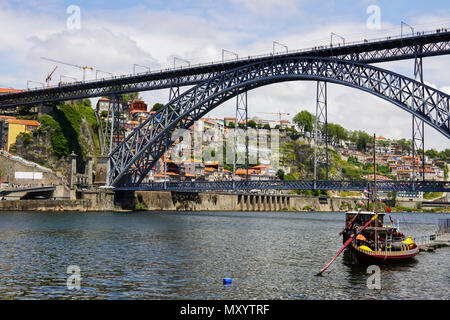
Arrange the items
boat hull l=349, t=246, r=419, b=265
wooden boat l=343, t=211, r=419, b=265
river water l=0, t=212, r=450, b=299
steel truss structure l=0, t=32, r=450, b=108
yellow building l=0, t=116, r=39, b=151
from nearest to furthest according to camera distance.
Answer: river water l=0, t=212, r=450, b=299, boat hull l=349, t=246, r=419, b=265, wooden boat l=343, t=211, r=419, b=265, steel truss structure l=0, t=32, r=450, b=108, yellow building l=0, t=116, r=39, b=151

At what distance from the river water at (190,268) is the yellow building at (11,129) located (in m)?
47.6

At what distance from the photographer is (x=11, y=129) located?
87.0 m

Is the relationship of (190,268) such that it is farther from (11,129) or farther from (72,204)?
(11,129)

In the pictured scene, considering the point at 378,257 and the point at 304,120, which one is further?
the point at 304,120

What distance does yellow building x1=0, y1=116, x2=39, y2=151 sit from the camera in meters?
86.7

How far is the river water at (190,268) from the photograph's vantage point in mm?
21297

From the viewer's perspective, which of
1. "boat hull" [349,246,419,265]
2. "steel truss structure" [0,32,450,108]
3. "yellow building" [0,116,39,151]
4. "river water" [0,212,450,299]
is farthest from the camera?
"yellow building" [0,116,39,151]

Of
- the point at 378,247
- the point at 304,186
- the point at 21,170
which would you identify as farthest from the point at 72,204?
the point at 378,247

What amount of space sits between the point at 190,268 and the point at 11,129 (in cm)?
6941

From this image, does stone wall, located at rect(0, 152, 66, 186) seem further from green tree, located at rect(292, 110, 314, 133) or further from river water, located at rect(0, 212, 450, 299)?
green tree, located at rect(292, 110, 314, 133)

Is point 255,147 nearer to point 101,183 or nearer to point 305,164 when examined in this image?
point 305,164

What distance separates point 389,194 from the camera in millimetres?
133000

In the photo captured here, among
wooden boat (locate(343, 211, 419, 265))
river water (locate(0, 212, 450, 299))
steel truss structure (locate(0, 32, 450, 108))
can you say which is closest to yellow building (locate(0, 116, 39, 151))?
steel truss structure (locate(0, 32, 450, 108))

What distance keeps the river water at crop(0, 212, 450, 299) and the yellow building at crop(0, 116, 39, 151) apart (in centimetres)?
4761
